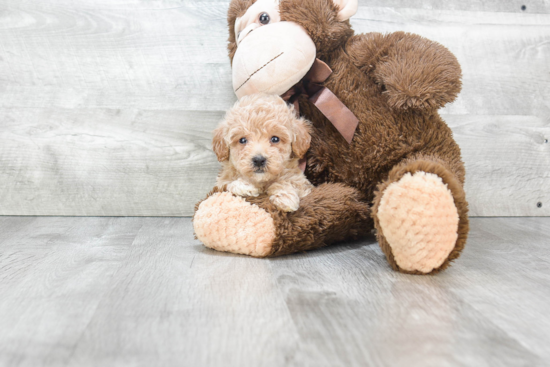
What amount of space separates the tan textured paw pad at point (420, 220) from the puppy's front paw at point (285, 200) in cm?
19

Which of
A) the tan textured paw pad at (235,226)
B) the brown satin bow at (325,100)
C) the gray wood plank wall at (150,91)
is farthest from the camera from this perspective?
the gray wood plank wall at (150,91)

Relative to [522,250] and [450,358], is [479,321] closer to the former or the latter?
[450,358]

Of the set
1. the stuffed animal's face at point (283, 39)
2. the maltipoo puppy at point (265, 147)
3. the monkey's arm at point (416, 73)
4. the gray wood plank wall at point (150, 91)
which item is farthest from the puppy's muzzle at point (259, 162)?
the gray wood plank wall at point (150, 91)

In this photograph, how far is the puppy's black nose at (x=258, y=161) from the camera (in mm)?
943

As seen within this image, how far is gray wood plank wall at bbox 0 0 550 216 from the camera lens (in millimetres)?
1364

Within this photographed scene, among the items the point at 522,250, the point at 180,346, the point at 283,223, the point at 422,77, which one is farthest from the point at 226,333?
the point at 522,250

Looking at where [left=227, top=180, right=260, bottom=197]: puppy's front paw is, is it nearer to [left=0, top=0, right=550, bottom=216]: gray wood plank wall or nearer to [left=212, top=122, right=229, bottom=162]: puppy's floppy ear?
A: [left=212, top=122, right=229, bottom=162]: puppy's floppy ear

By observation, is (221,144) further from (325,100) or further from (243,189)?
(325,100)

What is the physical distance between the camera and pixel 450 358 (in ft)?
1.80

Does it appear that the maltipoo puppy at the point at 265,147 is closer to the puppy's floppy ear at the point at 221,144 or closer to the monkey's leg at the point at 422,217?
the puppy's floppy ear at the point at 221,144

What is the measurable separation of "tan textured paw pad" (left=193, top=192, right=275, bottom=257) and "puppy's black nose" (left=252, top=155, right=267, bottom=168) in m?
0.08

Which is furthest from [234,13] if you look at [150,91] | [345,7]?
[150,91]

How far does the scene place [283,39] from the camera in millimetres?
1014

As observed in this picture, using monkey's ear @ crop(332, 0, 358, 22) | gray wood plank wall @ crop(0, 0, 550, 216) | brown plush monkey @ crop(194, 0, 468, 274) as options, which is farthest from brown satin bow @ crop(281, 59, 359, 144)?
gray wood plank wall @ crop(0, 0, 550, 216)
